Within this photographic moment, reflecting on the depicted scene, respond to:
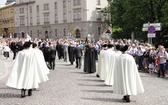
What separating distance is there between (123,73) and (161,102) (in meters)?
1.54

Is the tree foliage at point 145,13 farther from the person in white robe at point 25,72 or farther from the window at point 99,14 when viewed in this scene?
the window at point 99,14

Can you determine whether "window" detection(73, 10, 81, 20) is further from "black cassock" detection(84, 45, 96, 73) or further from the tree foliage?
"black cassock" detection(84, 45, 96, 73)

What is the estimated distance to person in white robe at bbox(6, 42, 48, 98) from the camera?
38.4 feet

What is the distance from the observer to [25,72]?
11.9m

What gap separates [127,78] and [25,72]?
11.9 feet

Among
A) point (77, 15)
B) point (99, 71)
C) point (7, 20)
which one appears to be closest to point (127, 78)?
point (99, 71)

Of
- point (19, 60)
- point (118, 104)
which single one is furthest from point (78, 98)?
point (19, 60)

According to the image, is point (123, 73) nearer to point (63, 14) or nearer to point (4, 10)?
point (63, 14)

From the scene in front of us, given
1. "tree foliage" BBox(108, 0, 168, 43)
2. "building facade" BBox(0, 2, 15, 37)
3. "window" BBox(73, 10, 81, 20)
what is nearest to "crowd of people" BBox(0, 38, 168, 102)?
"tree foliage" BBox(108, 0, 168, 43)

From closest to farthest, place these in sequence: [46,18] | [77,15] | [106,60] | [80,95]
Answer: [80,95], [106,60], [77,15], [46,18]

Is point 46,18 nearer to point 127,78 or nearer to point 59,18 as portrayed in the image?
point 59,18

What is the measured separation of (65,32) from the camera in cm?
7944

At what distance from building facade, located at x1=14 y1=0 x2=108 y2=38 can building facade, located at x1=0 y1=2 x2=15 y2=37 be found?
21.6ft

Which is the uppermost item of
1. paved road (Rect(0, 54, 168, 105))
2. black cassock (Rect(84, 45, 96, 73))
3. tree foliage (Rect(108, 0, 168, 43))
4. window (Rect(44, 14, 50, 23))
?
window (Rect(44, 14, 50, 23))
